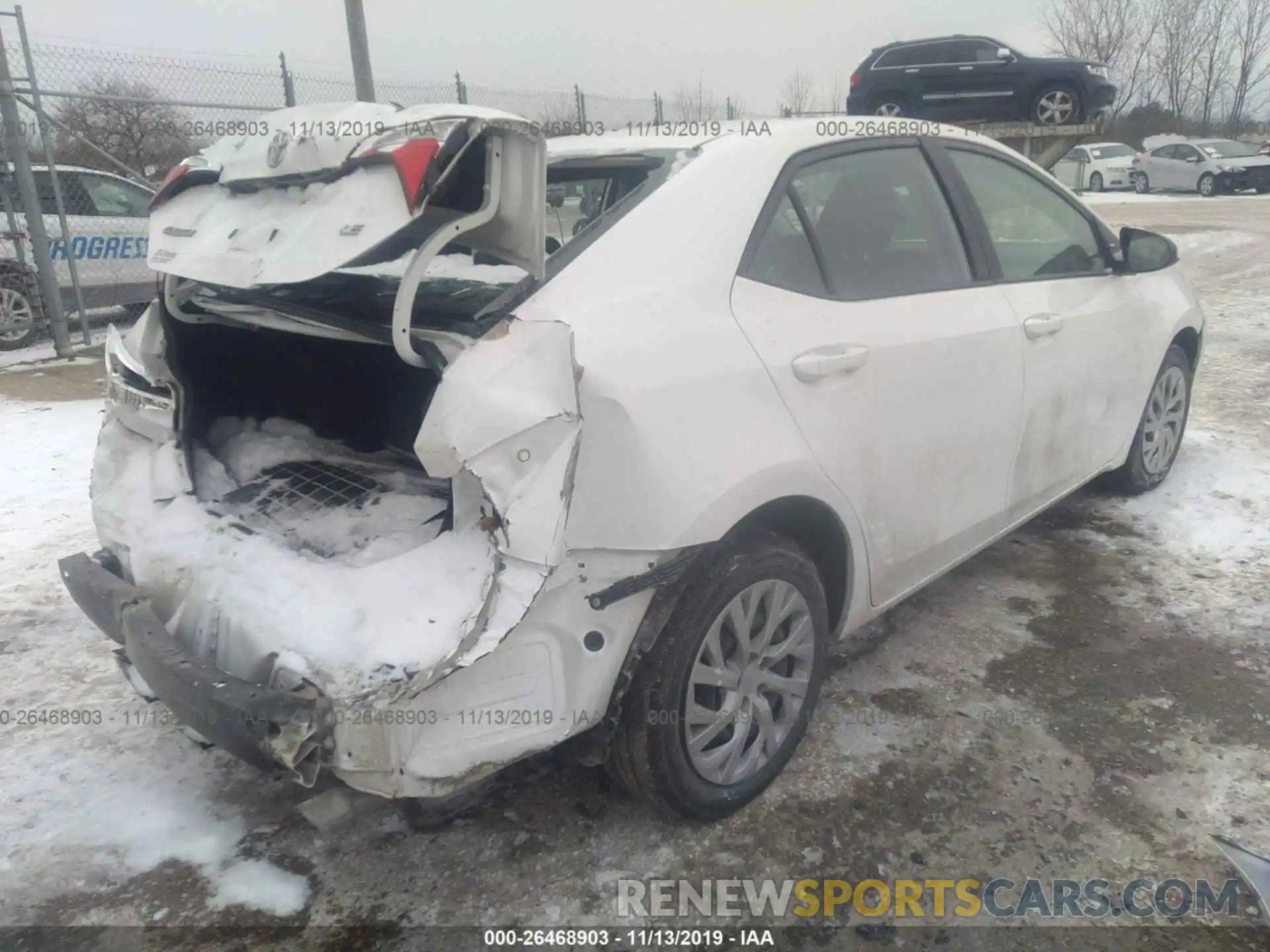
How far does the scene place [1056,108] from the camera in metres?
11.2

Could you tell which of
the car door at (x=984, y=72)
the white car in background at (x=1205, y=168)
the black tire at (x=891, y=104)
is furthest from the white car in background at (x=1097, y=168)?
the black tire at (x=891, y=104)

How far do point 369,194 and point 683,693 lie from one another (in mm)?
1275

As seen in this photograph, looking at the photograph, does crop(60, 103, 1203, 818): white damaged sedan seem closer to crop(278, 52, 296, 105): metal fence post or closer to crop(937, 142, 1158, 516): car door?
crop(937, 142, 1158, 516): car door

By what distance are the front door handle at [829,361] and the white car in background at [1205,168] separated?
27070 mm

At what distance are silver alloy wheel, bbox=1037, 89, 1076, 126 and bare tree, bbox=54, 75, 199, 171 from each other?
9.52 m

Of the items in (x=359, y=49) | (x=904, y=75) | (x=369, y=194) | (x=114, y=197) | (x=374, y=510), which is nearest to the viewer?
(x=369, y=194)

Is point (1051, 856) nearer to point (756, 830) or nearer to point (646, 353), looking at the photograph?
point (756, 830)

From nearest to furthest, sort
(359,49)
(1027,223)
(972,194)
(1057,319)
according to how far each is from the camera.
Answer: (972,194), (1057,319), (1027,223), (359,49)

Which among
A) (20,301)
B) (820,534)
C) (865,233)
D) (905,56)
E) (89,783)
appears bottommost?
(89,783)

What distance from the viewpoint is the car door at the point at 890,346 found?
2357 mm

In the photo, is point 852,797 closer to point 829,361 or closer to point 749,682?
point 749,682

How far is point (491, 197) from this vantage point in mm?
1871

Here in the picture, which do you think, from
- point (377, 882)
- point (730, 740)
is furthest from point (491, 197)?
point (377, 882)

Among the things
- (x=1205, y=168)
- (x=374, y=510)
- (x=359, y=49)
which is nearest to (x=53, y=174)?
(x=359, y=49)
